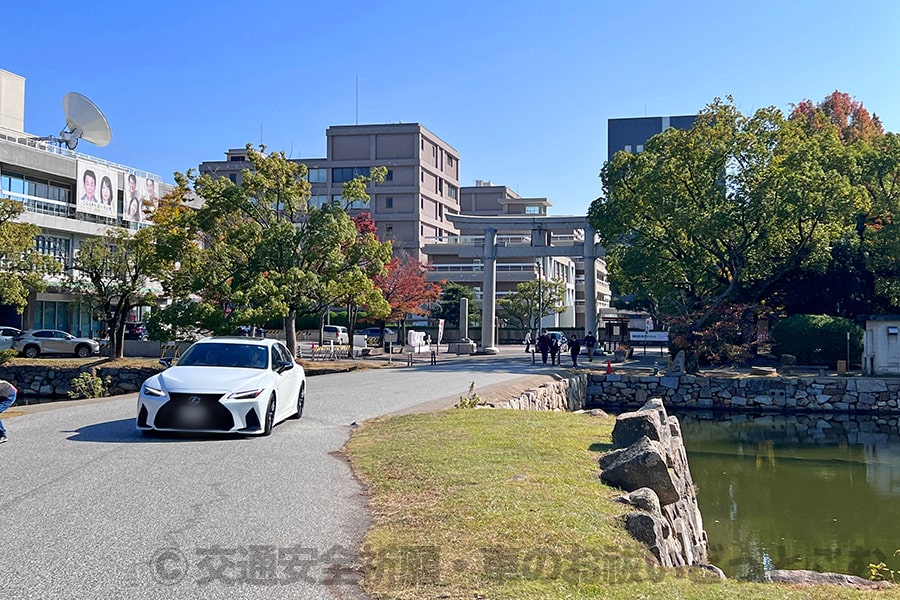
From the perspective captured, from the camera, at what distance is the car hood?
12164 mm

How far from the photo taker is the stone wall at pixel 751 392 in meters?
29.7

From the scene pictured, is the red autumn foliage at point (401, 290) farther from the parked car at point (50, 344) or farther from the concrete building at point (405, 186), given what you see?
the concrete building at point (405, 186)

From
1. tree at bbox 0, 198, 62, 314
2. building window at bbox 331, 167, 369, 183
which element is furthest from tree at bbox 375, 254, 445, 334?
building window at bbox 331, 167, 369, 183

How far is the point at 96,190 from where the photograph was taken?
48.0 metres

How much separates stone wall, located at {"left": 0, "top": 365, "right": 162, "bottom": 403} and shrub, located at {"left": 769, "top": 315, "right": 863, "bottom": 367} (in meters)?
26.4

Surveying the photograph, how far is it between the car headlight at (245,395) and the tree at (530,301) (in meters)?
61.9

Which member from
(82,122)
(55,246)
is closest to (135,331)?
(55,246)

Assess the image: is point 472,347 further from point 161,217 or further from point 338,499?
point 338,499

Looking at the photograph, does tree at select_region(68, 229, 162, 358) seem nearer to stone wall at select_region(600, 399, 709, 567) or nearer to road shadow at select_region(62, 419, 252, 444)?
road shadow at select_region(62, 419, 252, 444)

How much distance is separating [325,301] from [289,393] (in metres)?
16.9

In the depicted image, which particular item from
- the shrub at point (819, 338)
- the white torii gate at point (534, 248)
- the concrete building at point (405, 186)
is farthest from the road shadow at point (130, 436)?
the concrete building at point (405, 186)

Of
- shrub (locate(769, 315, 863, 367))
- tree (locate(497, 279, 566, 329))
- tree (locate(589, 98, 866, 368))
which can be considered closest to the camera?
tree (locate(589, 98, 866, 368))

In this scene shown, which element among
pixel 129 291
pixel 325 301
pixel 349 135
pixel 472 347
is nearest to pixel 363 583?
pixel 325 301

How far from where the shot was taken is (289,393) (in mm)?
14266
